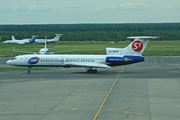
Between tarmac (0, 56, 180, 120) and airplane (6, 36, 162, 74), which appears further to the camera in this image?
airplane (6, 36, 162, 74)

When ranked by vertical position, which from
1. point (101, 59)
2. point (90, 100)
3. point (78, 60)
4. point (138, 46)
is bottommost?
point (90, 100)

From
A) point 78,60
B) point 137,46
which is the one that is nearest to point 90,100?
point 78,60

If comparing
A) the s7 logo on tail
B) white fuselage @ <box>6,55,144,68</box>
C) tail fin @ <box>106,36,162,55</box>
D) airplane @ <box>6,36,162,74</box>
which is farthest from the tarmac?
the s7 logo on tail

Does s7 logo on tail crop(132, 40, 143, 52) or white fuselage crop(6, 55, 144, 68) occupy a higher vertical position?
s7 logo on tail crop(132, 40, 143, 52)

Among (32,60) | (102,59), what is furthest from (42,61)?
(102,59)

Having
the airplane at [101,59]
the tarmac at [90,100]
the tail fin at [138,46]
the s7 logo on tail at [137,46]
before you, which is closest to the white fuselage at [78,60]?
the airplane at [101,59]

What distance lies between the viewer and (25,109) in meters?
22.8

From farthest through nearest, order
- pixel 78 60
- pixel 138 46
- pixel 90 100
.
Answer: pixel 78 60
pixel 138 46
pixel 90 100

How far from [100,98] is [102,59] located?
71.4 ft

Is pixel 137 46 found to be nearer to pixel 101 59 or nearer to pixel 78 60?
pixel 101 59

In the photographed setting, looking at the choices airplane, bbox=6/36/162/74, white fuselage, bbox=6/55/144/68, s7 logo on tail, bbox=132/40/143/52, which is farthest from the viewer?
s7 logo on tail, bbox=132/40/143/52

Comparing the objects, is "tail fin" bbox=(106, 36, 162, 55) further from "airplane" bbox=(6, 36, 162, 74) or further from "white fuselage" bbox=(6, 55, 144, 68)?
"white fuselage" bbox=(6, 55, 144, 68)

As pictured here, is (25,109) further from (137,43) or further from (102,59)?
(137,43)

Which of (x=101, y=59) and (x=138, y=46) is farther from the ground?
(x=138, y=46)
